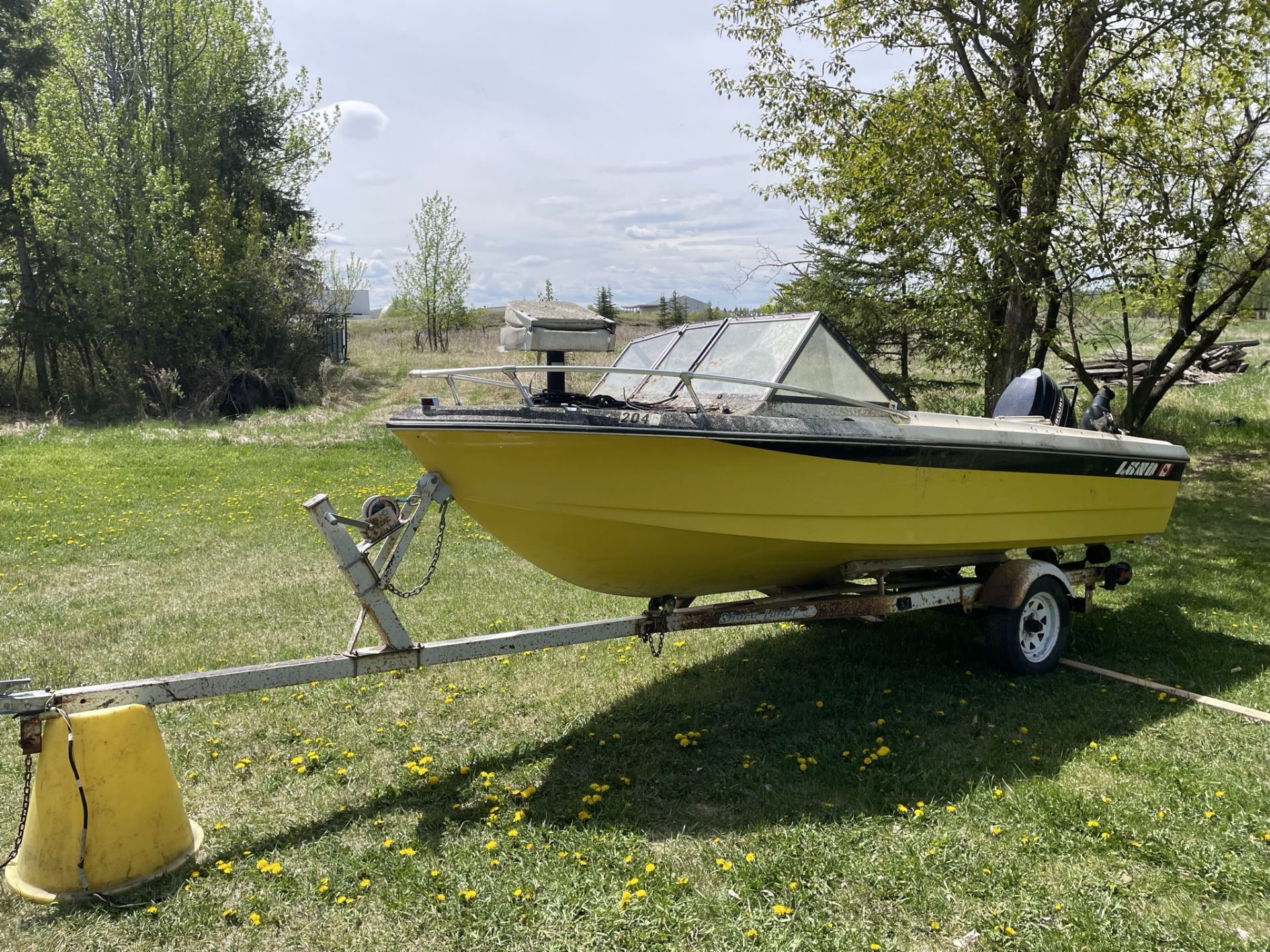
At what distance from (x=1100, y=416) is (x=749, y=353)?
8.52 ft

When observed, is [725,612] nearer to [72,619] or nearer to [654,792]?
[654,792]

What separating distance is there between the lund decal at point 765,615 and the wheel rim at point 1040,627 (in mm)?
1588

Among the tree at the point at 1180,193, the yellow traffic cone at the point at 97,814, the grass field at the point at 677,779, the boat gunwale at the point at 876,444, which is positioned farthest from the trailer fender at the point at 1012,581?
the tree at the point at 1180,193

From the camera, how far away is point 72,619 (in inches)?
240

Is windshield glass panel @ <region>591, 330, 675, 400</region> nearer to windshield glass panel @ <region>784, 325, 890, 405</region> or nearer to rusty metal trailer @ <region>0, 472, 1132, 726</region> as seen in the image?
windshield glass panel @ <region>784, 325, 890, 405</region>

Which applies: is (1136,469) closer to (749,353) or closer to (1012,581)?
(1012,581)

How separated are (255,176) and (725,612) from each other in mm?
24535

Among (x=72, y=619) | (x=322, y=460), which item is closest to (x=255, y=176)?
(x=322, y=460)

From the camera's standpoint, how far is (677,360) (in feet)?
16.4

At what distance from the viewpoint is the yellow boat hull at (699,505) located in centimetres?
365

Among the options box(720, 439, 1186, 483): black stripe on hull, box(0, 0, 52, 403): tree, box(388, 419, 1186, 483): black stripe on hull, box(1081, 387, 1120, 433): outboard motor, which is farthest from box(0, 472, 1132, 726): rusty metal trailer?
box(0, 0, 52, 403): tree

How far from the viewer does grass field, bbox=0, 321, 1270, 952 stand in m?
2.85

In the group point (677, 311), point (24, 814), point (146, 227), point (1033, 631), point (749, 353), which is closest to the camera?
→ point (24, 814)

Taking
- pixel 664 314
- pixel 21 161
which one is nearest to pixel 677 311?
pixel 664 314
